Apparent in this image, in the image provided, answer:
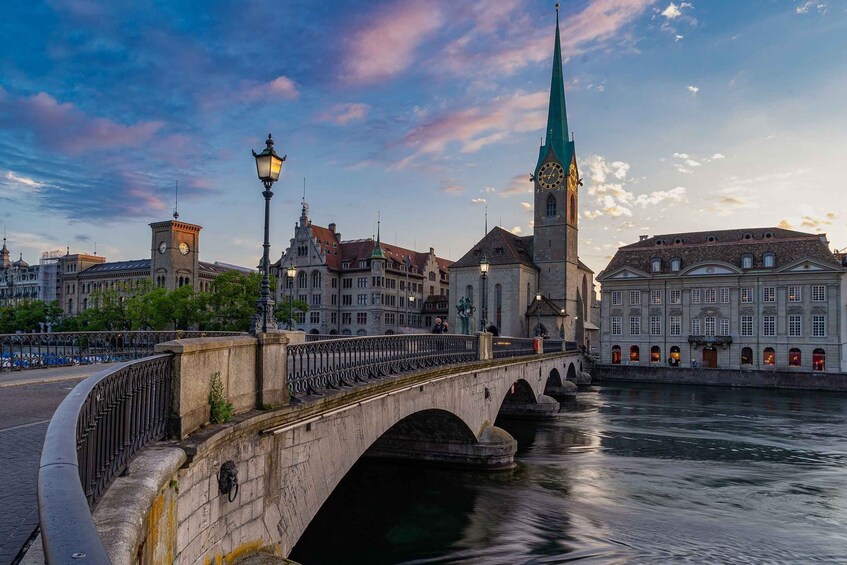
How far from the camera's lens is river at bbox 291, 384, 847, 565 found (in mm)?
15883

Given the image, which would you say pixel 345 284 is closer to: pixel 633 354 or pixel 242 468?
pixel 633 354

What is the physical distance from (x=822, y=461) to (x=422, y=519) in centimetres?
1945

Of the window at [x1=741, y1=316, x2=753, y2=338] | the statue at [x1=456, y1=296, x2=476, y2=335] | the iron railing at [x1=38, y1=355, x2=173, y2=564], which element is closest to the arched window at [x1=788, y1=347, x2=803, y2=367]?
the window at [x1=741, y1=316, x2=753, y2=338]

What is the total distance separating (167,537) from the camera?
598 centimetres

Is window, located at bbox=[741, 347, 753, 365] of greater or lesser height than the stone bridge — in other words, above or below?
below

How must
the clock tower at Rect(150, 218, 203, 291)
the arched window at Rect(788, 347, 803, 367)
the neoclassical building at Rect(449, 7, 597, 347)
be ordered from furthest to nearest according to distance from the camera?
the clock tower at Rect(150, 218, 203, 291) → the neoclassical building at Rect(449, 7, 597, 347) → the arched window at Rect(788, 347, 803, 367)

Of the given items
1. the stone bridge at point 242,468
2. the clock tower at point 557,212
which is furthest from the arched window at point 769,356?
the stone bridge at point 242,468

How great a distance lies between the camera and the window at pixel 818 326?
61281 millimetres

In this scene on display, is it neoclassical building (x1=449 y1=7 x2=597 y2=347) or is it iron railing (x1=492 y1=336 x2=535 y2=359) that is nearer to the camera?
iron railing (x1=492 y1=336 x2=535 y2=359)

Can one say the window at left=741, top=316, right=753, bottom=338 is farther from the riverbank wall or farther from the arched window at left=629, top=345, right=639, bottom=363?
the arched window at left=629, top=345, right=639, bottom=363

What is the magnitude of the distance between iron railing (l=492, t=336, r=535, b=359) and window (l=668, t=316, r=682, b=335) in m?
34.6

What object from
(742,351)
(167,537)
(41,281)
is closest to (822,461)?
(167,537)

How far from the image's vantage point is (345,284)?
85.5m

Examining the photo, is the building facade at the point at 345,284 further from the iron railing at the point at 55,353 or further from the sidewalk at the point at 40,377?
the sidewalk at the point at 40,377
